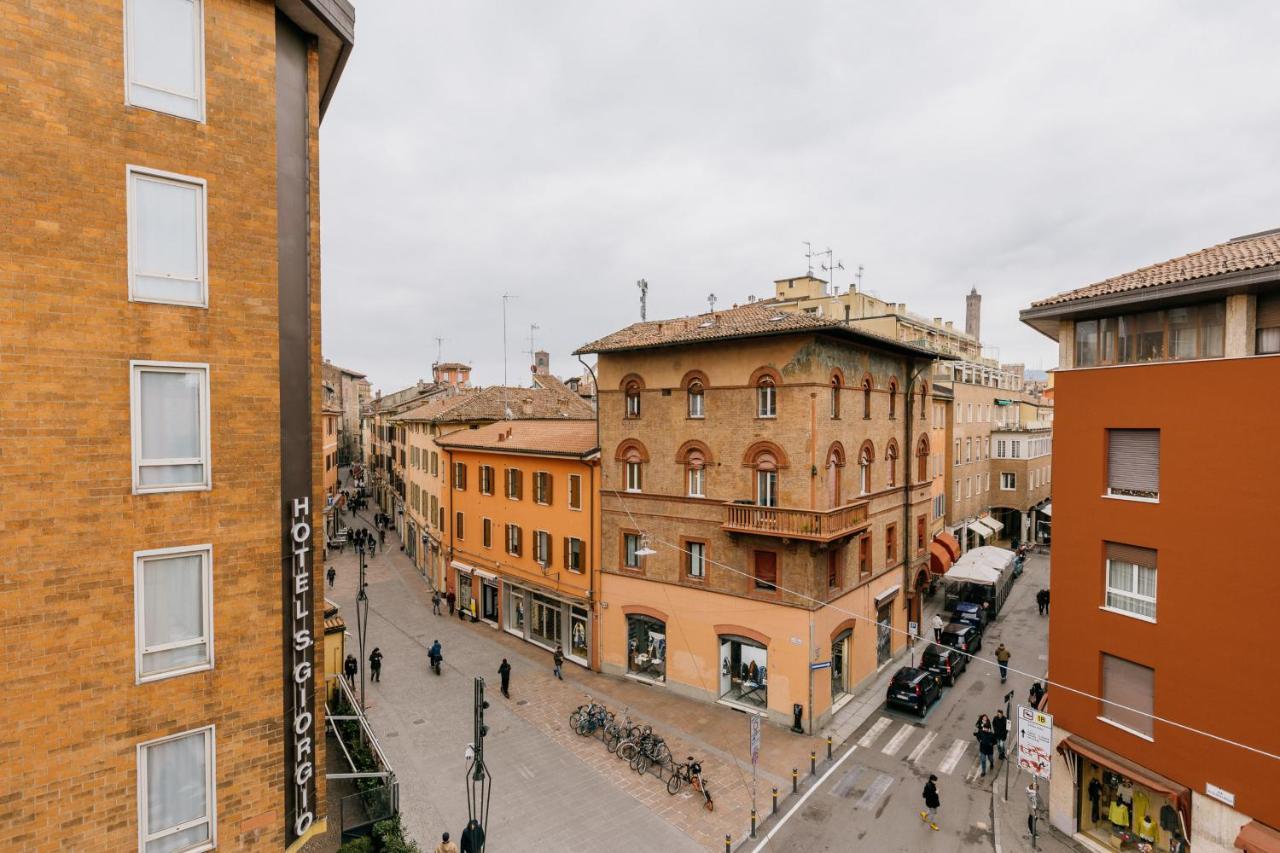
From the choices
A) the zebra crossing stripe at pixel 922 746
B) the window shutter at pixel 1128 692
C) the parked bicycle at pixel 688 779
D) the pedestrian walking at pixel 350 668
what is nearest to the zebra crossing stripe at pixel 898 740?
the zebra crossing stripe at pixel 922 746

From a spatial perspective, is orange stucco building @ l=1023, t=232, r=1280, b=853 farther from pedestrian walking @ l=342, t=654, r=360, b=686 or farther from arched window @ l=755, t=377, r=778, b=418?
pedestrian walking @ l=342, t=654, r=360, b=686

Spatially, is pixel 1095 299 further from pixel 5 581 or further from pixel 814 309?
pixel 814 309

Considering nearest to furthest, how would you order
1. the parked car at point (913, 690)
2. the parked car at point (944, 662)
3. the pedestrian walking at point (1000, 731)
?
1. the pedestrian walking at point (1000, 731)
2. the parked car at point (913, 690)
3. the parked car at point (944, 662)

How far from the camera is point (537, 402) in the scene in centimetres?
4434

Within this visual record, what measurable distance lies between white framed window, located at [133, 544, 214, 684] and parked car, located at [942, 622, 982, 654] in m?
28.0

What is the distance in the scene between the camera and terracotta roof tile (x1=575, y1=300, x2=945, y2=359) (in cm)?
1997

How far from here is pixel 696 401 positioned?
22906 mm

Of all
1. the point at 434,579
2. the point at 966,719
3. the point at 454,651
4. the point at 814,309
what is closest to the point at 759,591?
the point at 966,719

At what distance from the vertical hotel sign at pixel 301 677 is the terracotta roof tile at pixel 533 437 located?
56.8 feet

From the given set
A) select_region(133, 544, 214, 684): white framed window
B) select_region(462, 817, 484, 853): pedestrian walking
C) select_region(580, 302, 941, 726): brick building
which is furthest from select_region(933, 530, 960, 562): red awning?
select_region(133, 544, 214, 684): white framed window

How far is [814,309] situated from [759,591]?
28057 millimetres

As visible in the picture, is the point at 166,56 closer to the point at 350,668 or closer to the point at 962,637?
the point at 350,668

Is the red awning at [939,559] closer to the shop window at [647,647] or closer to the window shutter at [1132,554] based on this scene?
the shop window at [647,647]

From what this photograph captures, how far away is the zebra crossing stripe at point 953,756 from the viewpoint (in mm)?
18616
